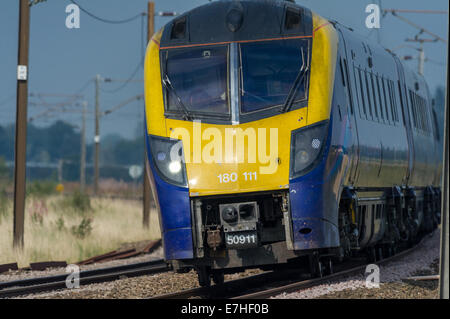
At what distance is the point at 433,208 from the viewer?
21.8m

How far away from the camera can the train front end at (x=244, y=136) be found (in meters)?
10.8

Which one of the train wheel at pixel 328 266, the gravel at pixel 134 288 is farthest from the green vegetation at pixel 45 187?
the train wheel at pixel 328 266

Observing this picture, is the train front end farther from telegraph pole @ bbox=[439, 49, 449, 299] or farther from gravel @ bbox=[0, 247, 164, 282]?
A: gravel @ bbox=[0, 247, 164, 282]

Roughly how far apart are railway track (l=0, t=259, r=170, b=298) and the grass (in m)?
2.56

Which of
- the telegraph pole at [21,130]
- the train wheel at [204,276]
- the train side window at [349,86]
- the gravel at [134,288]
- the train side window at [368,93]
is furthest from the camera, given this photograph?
the telegraph pole at [21,130]

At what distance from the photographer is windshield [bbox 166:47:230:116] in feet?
36.5

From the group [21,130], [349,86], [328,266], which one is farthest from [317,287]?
[21,130]

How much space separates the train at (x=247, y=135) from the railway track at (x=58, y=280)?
105 cm

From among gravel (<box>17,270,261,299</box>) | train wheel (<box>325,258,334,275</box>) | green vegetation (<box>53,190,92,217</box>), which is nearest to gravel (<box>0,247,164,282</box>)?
gravel (<box>17,270,261,299</box>)

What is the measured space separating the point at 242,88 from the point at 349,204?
106 inches

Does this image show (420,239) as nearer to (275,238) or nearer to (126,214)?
(275,238)

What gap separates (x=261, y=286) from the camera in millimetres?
12734

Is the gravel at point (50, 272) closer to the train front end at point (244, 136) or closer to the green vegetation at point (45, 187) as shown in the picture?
Result: the train front end at point (244, 136)

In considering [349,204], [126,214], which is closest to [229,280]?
[349,204]
